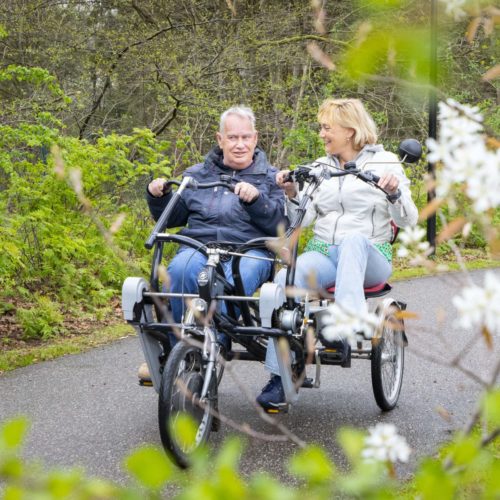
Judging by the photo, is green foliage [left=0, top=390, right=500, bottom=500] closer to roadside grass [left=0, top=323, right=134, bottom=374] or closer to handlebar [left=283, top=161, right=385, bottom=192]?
handlebar [left=283, top=161, right=385, bottom=192]

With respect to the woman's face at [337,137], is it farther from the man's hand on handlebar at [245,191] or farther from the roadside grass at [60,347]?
the roadside grass at [60,347]

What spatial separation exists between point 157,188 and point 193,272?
51 centimetres

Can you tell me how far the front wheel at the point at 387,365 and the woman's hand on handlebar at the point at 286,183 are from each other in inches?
31.2

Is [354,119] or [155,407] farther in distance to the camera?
[155,407]

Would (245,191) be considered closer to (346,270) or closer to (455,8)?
(346,270)

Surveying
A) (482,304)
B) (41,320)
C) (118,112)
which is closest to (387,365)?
(41,320)

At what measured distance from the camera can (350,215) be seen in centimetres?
463

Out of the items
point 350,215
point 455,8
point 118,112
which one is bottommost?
point 118,112

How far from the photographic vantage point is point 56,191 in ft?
26.7

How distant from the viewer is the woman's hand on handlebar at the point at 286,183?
4.45 metres

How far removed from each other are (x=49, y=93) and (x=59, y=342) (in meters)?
4.23

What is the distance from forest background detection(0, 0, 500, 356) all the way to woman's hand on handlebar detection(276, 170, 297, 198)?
174 centimetres

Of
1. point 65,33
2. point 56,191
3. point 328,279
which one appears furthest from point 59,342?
point 65,33

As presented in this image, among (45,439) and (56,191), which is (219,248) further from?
(56,191)
